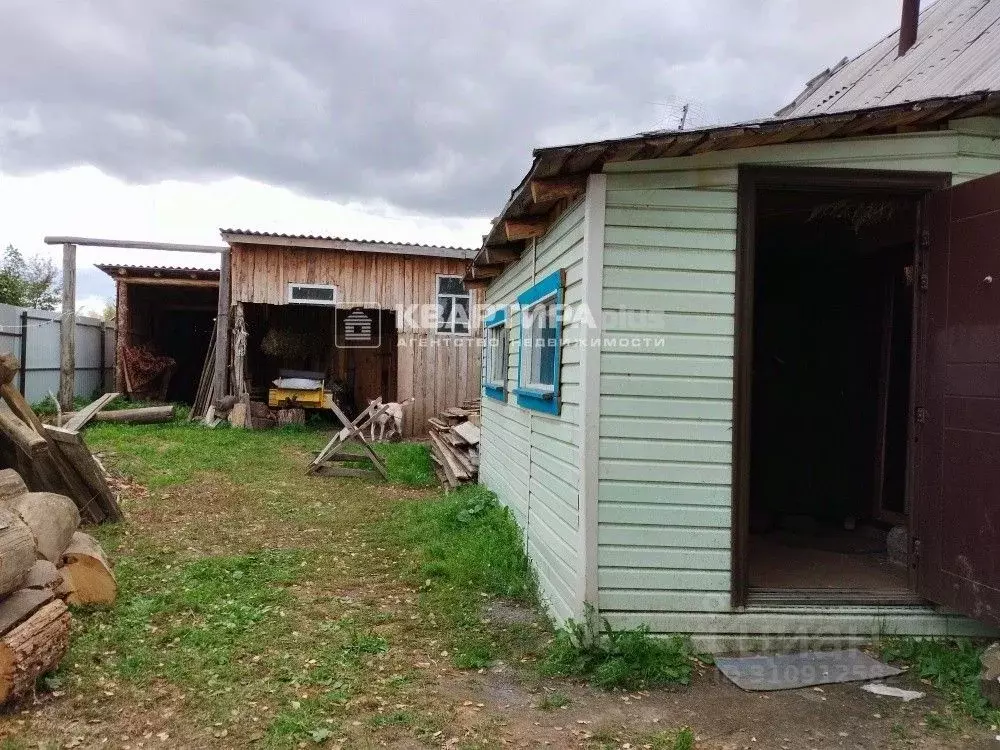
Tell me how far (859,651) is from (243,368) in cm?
1338

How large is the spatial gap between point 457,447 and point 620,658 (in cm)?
667

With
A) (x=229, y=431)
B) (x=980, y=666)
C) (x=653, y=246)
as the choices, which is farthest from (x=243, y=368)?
(x=980, y=666)

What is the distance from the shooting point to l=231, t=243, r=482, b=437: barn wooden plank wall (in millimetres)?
14820

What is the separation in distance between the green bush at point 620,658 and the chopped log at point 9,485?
4095 millimetres

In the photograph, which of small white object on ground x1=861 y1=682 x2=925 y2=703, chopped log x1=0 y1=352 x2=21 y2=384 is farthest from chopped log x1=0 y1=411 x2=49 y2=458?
small white object on ground x1=861 y1=682 x2=925 y2=703

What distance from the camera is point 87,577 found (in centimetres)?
497

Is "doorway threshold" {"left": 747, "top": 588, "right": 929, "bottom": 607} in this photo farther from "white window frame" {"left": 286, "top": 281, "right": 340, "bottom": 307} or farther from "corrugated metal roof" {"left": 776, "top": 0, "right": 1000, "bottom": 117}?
"white window frame" {"left": 286, "top": 281, "right": 340, "bottom": 307}

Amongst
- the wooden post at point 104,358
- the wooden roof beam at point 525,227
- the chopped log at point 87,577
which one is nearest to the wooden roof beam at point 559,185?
the wooden roof beam at point 525,227

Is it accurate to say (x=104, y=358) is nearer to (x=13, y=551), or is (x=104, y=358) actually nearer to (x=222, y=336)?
(x=222, y=336)

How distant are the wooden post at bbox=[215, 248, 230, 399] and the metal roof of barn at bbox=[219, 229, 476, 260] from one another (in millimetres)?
477

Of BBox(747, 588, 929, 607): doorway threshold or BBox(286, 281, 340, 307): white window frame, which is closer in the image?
BBox(747, 588, 929, 607): doorway threshold

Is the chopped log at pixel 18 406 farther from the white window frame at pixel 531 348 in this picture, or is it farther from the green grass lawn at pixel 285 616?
the white window frame at pixel 531 348

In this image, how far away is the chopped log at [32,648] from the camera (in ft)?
11.6

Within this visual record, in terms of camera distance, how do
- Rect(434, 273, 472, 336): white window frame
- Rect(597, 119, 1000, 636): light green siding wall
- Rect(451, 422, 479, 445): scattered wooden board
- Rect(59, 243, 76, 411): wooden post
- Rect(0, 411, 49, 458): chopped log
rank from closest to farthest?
Rect(597, 119, 1000, 636): light green siding wall
Rect(0, 411, 49, 458): chopped log
Rect(451, 422, 479, 445): scattered wooden board
Rect(59, 243, 76, 411): wooden post
Rect(434, 273, 472, 336): white window frame
